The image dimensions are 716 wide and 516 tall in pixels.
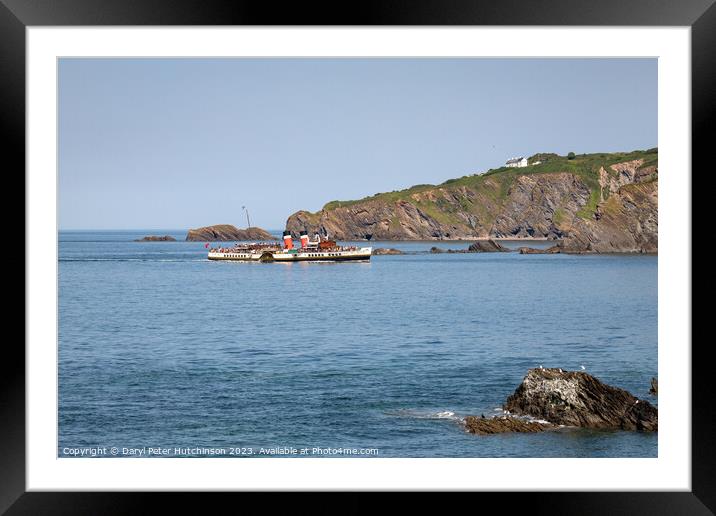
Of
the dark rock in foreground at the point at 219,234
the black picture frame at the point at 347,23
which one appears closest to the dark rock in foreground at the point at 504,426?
the black picture frame at the point at 347,23

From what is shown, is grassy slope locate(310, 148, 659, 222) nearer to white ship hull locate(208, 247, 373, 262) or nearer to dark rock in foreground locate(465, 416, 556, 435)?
white ship hull locate(208, 247, 373, 262)

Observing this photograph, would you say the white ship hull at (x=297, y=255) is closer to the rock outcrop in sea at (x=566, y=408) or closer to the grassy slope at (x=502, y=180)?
the grassy slope at (x=502, y=180)

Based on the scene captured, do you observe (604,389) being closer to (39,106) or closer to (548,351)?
(39,106)

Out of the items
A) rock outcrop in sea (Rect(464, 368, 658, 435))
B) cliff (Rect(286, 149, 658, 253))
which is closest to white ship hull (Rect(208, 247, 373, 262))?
cliff (Rect(286, 149, 658, 253))

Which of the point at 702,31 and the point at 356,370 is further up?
the point at 702,31

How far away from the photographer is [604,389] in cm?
677

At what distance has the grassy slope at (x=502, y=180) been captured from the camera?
64812 millimetres

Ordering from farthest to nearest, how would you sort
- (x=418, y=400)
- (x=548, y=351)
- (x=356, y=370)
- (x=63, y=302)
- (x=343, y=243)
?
(x=343, y=243) < (x=63, y=302) < (x=548, y=351) < (x=356, y=370) < (x=418, y=400)

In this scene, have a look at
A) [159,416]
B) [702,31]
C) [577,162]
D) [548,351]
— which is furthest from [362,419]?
[577,162]

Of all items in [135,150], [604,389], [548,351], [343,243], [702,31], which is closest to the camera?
[702,31]

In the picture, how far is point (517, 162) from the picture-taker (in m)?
71.4

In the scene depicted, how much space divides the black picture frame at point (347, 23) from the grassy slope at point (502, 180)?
2452 inches

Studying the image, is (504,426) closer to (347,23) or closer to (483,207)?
(347,23)

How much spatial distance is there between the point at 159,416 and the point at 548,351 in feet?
39.9
